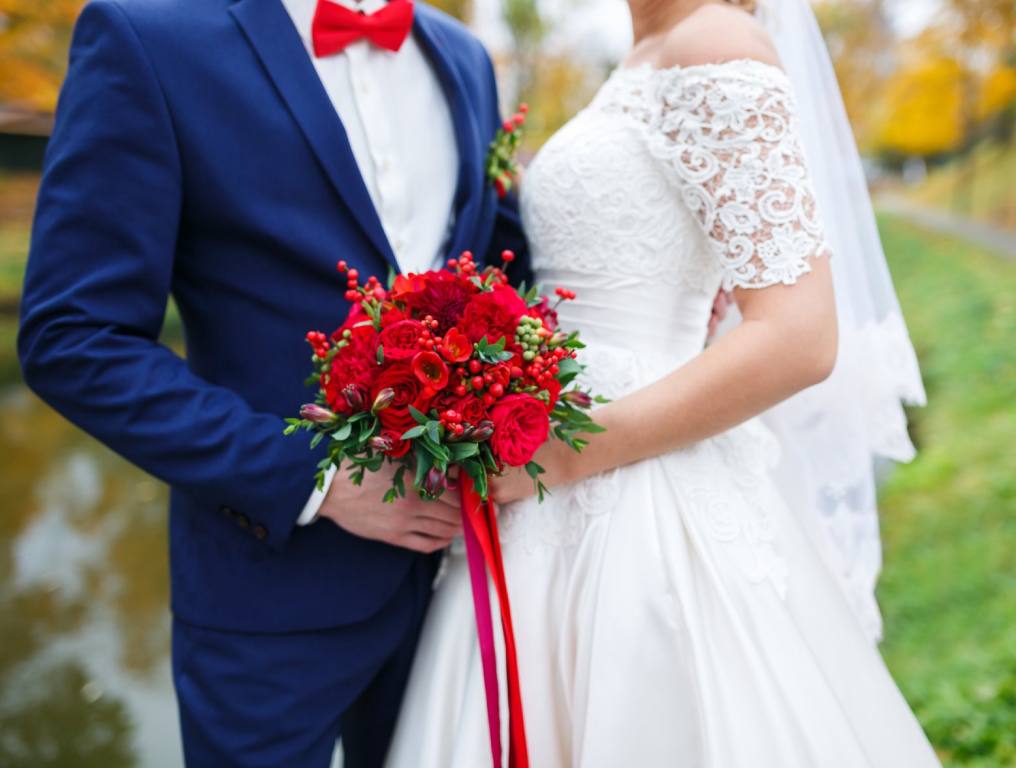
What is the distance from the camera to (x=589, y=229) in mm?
1790

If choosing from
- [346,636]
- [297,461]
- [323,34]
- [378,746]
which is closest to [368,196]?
[323,34]

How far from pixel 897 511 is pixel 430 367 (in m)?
4.77

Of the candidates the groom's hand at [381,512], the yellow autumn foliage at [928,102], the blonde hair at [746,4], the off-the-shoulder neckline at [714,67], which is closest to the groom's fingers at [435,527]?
the groom's hand at [381,512]

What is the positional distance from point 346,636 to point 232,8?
47.6 inches

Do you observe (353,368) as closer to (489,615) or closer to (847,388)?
(489,615)

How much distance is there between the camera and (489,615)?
58.9 inches

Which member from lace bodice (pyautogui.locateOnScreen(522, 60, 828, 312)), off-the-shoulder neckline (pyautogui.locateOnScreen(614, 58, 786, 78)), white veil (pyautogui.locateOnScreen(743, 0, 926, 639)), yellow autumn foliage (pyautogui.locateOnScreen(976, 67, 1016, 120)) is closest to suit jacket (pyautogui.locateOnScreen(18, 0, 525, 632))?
lace bodice (pyautogui.locateOnScreen(522, 60, 828, 312))

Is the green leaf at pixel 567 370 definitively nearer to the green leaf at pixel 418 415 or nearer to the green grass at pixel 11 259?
the green leaf at pixel 418 415

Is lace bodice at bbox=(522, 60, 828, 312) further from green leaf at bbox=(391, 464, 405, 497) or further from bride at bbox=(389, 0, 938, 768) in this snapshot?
green leaf at bbox=(391, 464, 405, 497)

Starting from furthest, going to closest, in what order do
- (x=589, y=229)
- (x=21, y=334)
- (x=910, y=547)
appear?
(x=910, y=547), (x=589, y=229), (x=21, y=334)

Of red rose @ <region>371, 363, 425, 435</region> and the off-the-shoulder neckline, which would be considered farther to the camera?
the off-the-shoulder neckline

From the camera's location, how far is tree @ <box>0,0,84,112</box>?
8820mm

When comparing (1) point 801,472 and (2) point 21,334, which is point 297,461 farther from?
(1) point 801,472

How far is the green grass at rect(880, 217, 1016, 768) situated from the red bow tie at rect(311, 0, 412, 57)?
9.41 ft
